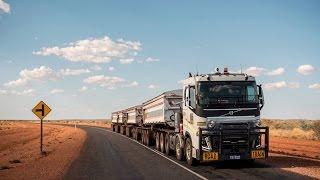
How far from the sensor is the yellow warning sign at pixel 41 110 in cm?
2402

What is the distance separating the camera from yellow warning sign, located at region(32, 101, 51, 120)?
24.0 m

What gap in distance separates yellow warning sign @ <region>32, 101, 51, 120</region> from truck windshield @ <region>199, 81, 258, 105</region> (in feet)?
36.4

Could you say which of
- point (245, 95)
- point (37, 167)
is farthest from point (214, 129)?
point (37, 167)

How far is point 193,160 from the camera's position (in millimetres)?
17031

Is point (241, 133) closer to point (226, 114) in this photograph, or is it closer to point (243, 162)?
point (226, 114)

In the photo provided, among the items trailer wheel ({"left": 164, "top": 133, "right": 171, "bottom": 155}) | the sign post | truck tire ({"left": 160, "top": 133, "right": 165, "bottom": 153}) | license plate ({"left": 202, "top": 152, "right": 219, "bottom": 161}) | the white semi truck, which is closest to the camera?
license plate ({"left": 202, "top": 152, "right": 219, "bottom": 161})

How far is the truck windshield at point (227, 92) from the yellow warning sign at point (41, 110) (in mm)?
11089

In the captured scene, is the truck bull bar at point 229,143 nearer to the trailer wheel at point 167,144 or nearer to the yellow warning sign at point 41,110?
the trailer wheel at point 167,144

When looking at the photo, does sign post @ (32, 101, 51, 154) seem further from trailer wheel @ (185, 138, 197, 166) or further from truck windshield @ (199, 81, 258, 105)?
truck windshield @ (199, 81, 258, 105)

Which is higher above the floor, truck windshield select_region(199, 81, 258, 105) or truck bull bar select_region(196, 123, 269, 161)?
truck windshield select_region(199, 81, 258, 105)

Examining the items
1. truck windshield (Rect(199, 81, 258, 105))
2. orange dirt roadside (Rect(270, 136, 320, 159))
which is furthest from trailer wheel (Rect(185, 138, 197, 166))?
orange dirt roadside (Rect(270, 136, 320, 159))

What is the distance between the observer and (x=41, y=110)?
24.1 metres

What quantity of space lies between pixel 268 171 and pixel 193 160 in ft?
9.83

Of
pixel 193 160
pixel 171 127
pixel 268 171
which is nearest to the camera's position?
pixel 268 171
